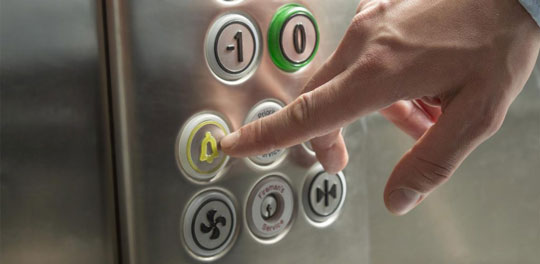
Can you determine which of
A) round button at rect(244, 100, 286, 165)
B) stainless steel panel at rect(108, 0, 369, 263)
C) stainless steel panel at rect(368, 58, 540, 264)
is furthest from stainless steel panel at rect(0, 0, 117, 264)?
stainless steel panel at rect(368, 58, 540, 264)

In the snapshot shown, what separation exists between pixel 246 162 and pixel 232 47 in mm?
98

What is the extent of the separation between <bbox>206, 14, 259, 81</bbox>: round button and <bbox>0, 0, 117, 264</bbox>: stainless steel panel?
0.28 feet

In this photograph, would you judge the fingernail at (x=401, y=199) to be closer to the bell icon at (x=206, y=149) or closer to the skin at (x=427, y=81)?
the skin at (x=427, y=81)

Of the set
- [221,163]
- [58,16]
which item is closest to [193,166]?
[221,163]

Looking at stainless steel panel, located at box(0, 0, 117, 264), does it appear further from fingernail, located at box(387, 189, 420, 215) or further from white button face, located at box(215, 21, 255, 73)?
fingernail, located at box(387, 189, 420, 215)

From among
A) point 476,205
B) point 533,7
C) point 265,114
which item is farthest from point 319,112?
point 476,205

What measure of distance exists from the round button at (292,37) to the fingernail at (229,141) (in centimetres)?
7

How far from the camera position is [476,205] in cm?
84

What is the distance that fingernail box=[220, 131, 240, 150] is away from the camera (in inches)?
18.3

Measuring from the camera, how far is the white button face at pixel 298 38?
0.49 m

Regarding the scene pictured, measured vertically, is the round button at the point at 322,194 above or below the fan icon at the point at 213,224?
below

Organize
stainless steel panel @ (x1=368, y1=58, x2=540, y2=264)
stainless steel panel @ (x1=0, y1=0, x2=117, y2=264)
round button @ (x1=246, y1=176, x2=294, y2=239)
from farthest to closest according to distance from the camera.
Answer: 1. stainless steel panel @ (x1=368, y1=58, x2=540, y2=264)
2. round button @ (x1=246, y1=176, x2=294, y2=239)
3. stainless steel panel @ (x1=0, y1=0, x2=117, y2=264)

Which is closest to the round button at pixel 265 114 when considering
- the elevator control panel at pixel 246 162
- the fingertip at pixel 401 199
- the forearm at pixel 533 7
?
the elevator control panel at pixel 246 162

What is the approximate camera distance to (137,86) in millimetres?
415
